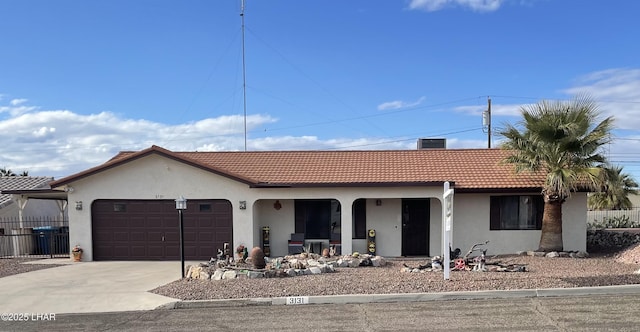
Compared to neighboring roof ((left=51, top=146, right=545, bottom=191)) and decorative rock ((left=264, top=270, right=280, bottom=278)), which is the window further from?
decorative rock ((left=264, top=270, right=280, bottom=278))

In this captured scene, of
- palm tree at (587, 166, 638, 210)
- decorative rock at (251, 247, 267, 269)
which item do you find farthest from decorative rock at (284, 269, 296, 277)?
palm tree at (587, 166, 638, 210)

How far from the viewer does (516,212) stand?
15773 mm

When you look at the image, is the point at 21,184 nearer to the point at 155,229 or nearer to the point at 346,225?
the point at 155,229

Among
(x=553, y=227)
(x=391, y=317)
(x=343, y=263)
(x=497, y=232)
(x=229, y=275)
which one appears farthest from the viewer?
(x=497, y=232)

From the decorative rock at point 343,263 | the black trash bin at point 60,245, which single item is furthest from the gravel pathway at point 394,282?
the black trash bin at point 60,245

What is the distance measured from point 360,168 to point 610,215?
18.4 m

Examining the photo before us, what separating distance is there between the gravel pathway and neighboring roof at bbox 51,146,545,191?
4.16 m

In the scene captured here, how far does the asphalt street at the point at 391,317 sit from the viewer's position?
23.3ft

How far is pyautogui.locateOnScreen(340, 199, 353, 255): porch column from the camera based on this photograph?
15328 mm

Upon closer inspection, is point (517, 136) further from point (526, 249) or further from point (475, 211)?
point (526, 249)

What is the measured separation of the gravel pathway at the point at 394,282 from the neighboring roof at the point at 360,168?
4161 mm

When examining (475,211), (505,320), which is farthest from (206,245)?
(505,320)

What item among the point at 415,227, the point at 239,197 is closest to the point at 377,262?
the point at 415,227

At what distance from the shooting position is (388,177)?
52.0 feet
